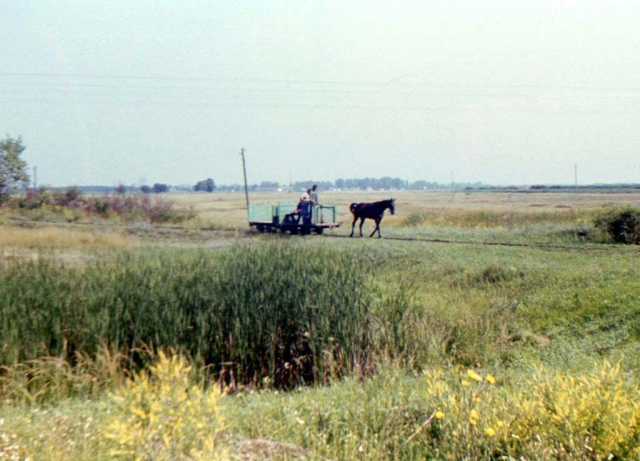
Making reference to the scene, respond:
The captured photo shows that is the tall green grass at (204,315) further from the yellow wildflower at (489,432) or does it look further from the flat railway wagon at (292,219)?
the flat railway wagon at (292,219)

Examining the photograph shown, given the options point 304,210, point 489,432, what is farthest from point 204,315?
point 304,210

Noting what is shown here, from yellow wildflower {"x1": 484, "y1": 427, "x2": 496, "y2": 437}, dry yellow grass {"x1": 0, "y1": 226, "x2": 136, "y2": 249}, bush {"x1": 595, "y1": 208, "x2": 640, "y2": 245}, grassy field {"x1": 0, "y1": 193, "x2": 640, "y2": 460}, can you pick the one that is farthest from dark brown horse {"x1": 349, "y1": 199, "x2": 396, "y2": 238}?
yellow wildflower {"x1": 484, "y1": 427, "x2": 496, "y2": 437}

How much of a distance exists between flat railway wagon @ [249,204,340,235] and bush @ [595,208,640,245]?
13.0 metres

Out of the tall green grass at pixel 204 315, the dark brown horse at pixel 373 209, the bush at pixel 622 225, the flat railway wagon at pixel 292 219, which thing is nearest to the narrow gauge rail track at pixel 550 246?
the bush at pixel 622 225

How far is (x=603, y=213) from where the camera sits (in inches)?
1219

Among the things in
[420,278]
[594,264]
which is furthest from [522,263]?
[420,278]

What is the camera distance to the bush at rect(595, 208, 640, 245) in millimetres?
28469

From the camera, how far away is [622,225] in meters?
29.1

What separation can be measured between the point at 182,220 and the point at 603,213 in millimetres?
28433

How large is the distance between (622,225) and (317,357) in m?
20.7

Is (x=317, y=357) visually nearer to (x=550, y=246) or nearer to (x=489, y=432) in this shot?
(x=489, y=432)

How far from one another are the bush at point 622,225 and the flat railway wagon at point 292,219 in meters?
13.0

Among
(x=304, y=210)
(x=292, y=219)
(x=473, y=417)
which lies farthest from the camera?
(x=292, y=219)

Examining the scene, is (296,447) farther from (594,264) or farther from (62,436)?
(594,264)
